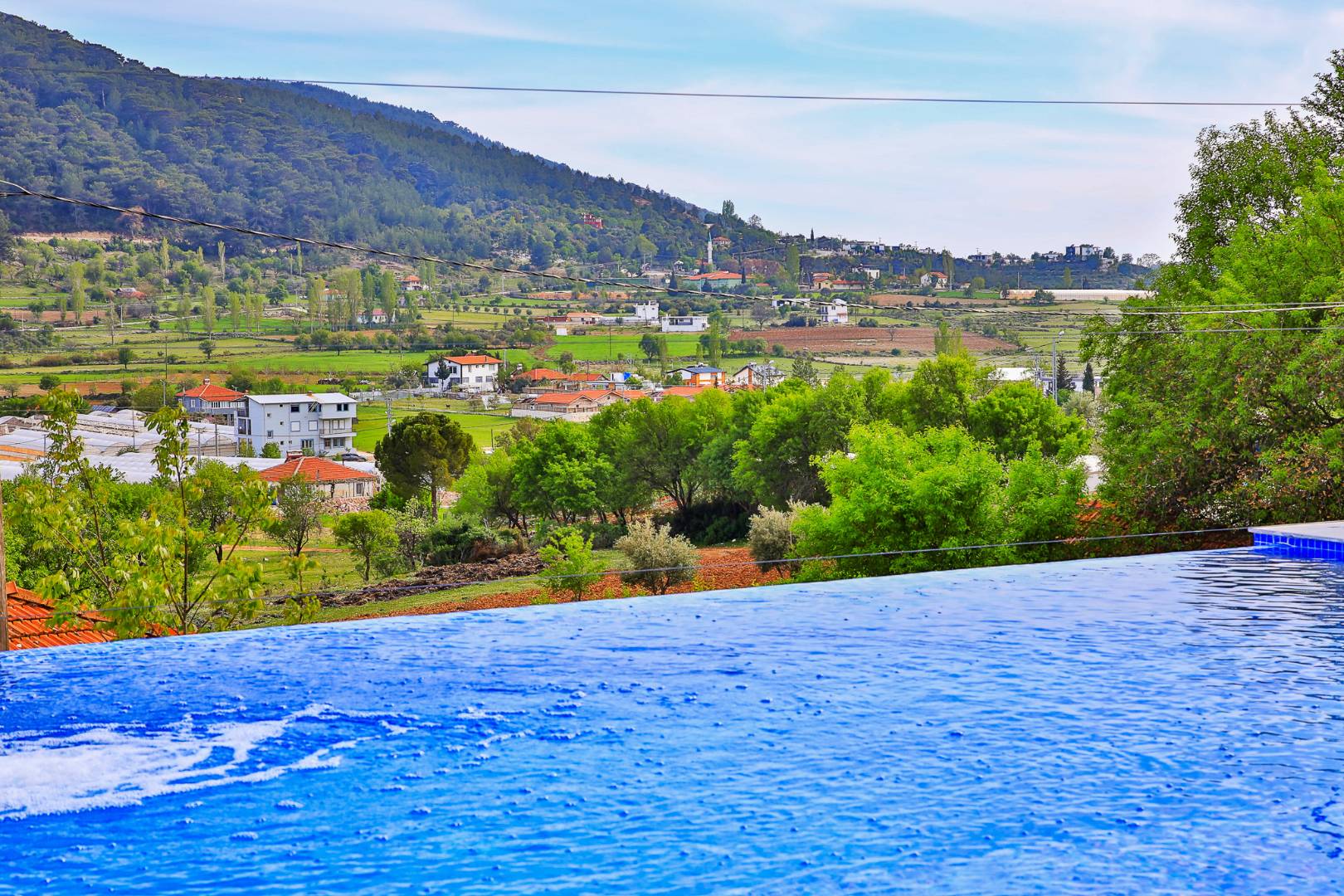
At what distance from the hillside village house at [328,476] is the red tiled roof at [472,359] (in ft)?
6.21

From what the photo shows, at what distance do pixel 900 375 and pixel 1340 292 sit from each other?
7.27m

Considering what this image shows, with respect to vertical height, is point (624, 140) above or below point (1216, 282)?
above

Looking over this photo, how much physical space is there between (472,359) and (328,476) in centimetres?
256

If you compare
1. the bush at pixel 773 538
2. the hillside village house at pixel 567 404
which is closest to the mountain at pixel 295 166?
the hillside village house at pixel 567 404

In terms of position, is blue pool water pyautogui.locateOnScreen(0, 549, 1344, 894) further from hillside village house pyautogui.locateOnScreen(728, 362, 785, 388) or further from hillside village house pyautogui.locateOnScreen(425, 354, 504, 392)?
hillside village house pyautogui.locateOnScreen(728, 362, 785, 388)

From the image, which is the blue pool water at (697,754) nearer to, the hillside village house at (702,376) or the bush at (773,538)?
the bush at (773,538)

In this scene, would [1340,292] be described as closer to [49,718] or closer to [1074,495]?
[1074,495]

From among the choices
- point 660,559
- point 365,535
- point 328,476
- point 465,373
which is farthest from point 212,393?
point 660,559

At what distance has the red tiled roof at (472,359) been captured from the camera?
16531 millimetres

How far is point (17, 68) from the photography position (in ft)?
58.2

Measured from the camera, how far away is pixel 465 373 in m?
16.7

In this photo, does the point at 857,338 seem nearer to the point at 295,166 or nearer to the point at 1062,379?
the point at 1062,379

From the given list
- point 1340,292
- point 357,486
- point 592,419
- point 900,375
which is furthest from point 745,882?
point 900,375

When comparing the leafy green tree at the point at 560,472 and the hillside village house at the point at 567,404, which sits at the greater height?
the hillside village house at the point at 567,404
